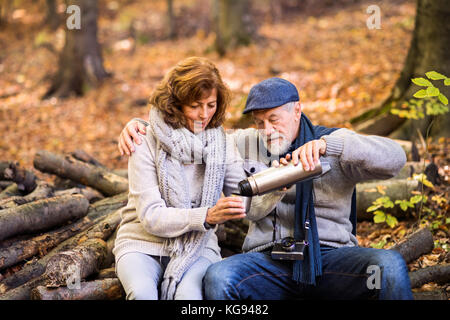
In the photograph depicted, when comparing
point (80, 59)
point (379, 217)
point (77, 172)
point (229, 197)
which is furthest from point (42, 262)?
point (80, 59)

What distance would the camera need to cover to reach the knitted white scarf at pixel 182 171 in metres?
3.05

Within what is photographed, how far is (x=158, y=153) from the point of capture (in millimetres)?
3102

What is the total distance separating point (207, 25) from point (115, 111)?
807 cm

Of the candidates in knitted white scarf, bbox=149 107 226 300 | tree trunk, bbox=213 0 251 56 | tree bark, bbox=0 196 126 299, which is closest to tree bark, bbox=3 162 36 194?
tree bark, bbox=0 196 126 299

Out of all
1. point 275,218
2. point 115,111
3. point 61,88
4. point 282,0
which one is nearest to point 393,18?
point 282,0

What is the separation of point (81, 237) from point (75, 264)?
2.85ft

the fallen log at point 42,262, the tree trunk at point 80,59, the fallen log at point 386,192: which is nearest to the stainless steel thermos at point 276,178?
the fallen log at point 42,262

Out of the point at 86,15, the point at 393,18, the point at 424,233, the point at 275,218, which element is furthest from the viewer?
the point at 393,18

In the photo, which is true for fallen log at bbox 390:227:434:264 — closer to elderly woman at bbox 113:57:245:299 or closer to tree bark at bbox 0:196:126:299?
elderly woman at bbox 113:57:245:299

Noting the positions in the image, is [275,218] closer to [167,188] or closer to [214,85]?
[167,188]

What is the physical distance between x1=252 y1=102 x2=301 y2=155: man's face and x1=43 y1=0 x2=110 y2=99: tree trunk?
9.14 metres

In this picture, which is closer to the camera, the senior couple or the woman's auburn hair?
the senior couple

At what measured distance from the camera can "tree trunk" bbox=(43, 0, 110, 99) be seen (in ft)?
36.6
